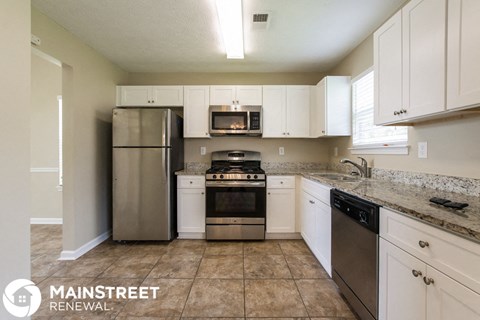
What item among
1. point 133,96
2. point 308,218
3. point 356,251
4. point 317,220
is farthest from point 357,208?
point 133,96

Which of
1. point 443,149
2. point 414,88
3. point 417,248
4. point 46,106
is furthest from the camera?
point 46,106

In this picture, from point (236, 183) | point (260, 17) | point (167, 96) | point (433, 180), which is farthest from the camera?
point (167, 96)

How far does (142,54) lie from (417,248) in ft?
11.2

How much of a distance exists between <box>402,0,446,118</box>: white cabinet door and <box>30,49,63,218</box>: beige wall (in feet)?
15.3

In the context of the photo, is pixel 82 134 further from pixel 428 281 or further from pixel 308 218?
pixel 428 281

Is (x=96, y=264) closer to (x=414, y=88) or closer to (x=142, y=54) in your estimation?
(x=142, y=54)

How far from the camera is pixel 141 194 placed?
9.19ft

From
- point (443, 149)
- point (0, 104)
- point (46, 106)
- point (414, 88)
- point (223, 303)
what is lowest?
point (223, 303)

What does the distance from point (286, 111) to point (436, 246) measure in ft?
8.46

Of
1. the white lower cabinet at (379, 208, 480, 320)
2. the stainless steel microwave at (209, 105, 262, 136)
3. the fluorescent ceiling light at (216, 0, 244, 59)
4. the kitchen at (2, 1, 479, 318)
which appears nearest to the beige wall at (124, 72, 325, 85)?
the kitchen at (2, 1, 479, 318)

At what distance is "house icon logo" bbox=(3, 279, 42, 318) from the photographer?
1.15 m

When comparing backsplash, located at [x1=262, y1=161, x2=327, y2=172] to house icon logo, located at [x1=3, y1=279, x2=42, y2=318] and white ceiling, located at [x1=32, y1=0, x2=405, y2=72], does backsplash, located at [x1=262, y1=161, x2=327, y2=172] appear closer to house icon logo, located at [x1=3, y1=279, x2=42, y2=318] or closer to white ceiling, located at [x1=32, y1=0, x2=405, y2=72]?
white ceiling, located at [x1=32, y1=0, x2=405, y2=72]

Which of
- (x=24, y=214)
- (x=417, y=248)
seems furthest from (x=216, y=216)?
(x=417, y=248)

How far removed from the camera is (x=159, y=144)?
2.78m
